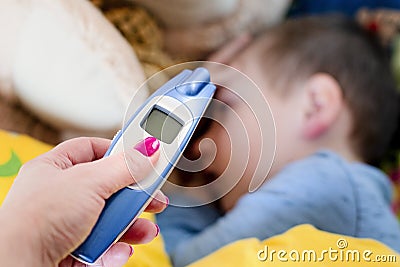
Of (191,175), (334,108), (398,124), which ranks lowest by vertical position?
(398,124)

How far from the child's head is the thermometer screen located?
10.6 inches

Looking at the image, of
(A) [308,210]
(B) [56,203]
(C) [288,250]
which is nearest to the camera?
(B) [56,203]

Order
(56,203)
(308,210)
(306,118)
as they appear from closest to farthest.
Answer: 1. (56,203)
2. (308,210)
3. (306,118)

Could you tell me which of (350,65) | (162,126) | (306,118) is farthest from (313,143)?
(162,126)

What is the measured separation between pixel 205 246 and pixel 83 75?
22 centimetres

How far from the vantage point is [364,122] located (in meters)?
0.79

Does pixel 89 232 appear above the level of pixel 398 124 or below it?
above

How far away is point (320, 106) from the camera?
735 millimetres

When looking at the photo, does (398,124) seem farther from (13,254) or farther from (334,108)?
(13,254)

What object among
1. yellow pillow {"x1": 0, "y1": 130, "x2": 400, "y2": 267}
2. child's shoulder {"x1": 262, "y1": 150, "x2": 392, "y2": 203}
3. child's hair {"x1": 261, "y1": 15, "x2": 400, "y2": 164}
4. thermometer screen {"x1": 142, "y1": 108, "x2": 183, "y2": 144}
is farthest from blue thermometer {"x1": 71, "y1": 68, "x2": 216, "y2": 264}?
child's hair {"x1": 261, "y1": 15, "x2": 400, "y2": 164}

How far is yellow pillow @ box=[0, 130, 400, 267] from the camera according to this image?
45cm

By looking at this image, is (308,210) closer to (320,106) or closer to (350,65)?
(320,106)

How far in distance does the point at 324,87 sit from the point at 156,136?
0.43 m

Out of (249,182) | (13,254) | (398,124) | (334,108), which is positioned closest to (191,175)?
(249,182)
